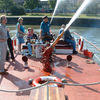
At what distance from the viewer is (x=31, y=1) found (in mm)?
53250

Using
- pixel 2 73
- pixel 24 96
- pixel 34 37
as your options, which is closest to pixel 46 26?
pixel 34 37

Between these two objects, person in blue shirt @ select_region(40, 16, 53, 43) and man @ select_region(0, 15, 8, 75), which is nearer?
man @ select_region(0, 15, 8, 75)

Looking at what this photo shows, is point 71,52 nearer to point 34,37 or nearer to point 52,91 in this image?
point 34,37

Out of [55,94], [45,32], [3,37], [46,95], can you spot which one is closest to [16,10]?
[45,32]

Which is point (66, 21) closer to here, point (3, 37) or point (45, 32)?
point (45, 32)

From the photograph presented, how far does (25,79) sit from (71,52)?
4028 mm

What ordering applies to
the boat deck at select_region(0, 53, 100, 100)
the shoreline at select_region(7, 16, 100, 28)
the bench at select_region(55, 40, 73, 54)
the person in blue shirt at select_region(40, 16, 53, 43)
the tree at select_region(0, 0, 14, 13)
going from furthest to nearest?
the tree at select_region(0, 0, 14, 13) → the shoreline at select_region(7, 16, 100, 28) → the bench at select_region(55, 40, 73, 54) → the person in blue shirt at select_region(40, 16, 53, 43) → the boat deck at select_region(0, 53, 100, 100)

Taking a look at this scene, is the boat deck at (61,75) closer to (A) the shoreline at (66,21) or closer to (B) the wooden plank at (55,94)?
(B) the wooden plank at (55,94)

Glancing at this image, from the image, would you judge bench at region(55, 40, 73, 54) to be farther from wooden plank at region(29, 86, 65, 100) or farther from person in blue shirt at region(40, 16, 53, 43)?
wooden plank at region(29, 86, 65, 100)

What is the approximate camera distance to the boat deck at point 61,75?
15.6ft

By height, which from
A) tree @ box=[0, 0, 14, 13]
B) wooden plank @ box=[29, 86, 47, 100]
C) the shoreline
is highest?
tree @ box=[0, 0, 14, 13]

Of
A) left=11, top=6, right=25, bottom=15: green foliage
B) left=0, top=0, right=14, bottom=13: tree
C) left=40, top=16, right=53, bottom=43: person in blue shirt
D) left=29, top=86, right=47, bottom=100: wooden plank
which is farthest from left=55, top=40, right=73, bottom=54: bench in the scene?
left=0, top=0, right=14, bottom=13: tree

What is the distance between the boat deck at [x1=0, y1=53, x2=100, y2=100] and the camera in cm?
477

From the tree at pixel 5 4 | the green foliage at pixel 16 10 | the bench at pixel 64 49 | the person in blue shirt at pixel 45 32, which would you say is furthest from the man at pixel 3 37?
the tree at pixel 5 4
